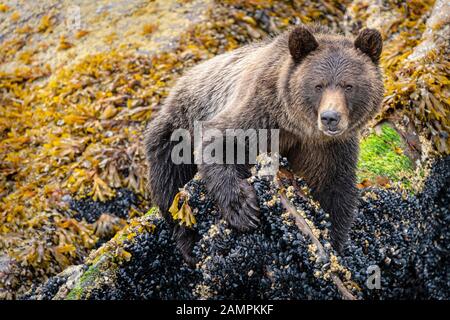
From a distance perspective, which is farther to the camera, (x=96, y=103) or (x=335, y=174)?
(x=96, y=103)

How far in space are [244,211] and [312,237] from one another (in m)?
0.62

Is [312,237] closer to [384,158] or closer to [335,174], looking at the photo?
[335,174]

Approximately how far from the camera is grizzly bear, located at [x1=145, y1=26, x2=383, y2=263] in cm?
565

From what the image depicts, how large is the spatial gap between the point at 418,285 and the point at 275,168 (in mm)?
2533

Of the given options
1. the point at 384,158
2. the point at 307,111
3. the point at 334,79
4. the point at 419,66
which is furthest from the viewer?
the point at 419,66

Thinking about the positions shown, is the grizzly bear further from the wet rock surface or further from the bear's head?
the wet rock surface

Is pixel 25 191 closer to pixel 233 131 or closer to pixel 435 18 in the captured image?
pixel 233 131

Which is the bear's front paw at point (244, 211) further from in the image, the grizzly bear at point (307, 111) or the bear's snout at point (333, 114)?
the bear's snout at point (333, 114)

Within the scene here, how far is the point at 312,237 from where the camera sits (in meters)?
5.34

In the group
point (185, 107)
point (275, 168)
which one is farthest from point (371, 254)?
point (185, 107)

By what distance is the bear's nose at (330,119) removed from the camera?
5.40 meters

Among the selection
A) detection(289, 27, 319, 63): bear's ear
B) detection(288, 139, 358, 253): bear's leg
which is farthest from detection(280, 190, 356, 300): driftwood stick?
detection(289, 27, 319, 63): bear's ear

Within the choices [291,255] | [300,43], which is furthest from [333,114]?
[291,255]

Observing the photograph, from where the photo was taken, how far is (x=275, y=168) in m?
5.70
